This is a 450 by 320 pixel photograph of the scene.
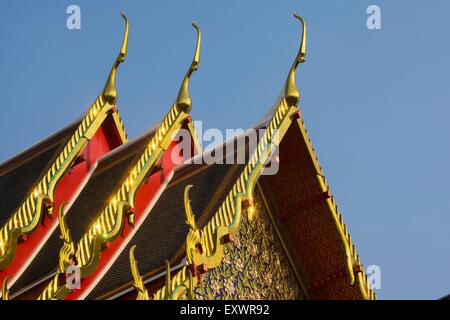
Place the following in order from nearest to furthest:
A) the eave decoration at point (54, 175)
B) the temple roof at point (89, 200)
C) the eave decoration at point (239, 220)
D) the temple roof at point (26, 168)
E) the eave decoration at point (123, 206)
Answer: the eave decoration at point (239, 220) → the eave decoration at point (123, 206) → the eave decoration at point (54, 175) → the temple roof at point (89, 200) → the temple roof at point (26, 168)

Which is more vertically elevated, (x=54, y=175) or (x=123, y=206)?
(x=54, y=175)

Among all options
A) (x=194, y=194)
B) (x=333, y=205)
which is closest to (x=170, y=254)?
(x=194, y=194)

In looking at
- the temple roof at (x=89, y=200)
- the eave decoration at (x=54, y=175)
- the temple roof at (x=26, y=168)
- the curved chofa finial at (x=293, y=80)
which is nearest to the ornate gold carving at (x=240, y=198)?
the curved chofa finial at (x=293, y=80)

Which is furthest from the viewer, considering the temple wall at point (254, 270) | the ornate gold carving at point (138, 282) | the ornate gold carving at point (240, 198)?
the temple wall at point (254, 270)

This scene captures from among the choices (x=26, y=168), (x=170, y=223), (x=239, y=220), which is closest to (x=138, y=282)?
(x=239, y=220)

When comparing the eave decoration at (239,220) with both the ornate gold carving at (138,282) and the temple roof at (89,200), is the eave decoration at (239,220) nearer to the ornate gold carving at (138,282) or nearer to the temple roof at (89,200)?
the ornate gold carving at (138,282)

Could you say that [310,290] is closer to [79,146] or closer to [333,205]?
[333,205]

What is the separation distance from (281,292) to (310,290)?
0.46 m

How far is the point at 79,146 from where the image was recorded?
51.0 ft

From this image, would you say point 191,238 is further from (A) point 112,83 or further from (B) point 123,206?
(A) point 112,83

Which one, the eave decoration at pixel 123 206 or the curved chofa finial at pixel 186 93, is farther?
the curved chofa finial at pixel 186 93

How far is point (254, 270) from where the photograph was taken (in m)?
13.4

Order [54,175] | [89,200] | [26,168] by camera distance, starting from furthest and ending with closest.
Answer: [26,168], [89,200], [54,175]

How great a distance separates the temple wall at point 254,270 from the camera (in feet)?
41.9
